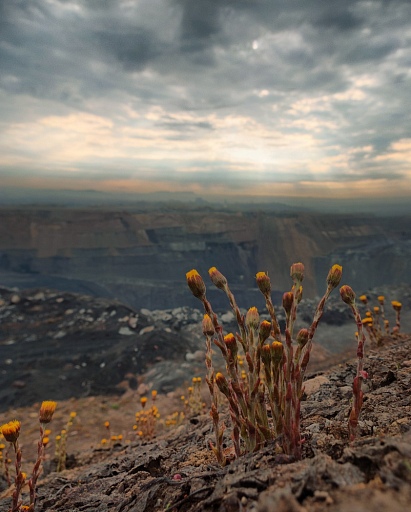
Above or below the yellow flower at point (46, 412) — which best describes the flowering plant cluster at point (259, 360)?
above

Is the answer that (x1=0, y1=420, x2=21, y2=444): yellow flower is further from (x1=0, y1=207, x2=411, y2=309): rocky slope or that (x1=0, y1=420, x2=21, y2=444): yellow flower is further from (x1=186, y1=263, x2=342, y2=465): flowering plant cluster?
(x1=0, y1=207, x2=411, y2=309): rocky slope

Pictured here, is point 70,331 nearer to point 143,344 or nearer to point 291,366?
point 143,344

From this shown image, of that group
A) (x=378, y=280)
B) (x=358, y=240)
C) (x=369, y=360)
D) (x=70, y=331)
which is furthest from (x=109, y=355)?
(x=358, y=240)

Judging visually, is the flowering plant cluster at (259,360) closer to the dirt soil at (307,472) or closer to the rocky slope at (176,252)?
the dirt soil at (307,472)

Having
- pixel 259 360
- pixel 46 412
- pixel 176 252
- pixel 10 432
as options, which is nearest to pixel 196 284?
pixel 259 360

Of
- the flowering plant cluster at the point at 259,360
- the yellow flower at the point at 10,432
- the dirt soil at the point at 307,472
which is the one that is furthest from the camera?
the yellow flower at the point at 10,432

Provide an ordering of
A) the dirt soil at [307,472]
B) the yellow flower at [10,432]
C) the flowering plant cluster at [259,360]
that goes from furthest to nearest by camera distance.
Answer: the yellow flower at [10,432], the flowering plant cluster at [259,360], the dirt soil at [307,472]

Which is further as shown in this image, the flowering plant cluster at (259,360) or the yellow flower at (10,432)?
the yellow flower at (10,432)

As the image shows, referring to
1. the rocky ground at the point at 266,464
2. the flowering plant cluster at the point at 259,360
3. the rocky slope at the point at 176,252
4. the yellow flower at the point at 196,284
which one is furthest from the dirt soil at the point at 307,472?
the rocky slope at the point at 176,252

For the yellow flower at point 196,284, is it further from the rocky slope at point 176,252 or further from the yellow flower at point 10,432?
the rocky slope at point 176,252
